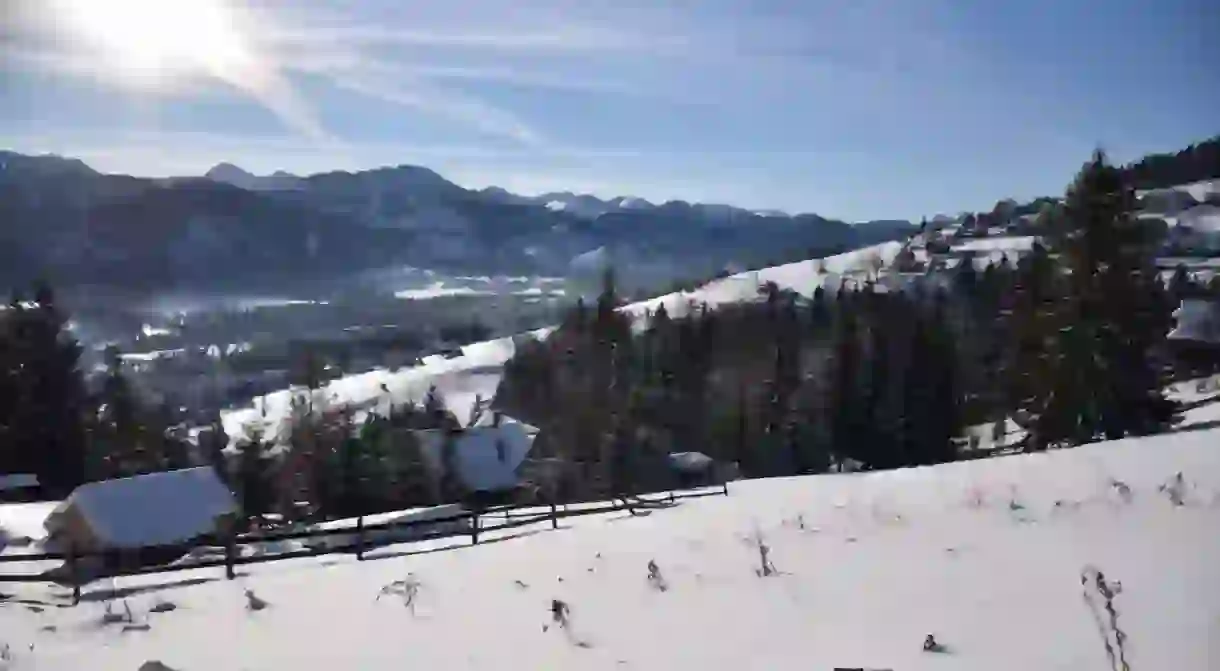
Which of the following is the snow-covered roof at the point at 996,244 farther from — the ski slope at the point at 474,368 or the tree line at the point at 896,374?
the tree line at the point at 896,374

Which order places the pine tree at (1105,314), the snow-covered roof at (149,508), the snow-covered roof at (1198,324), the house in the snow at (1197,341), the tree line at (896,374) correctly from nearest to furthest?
the pine tree at (1105,314)
the tree line at (896,374)
the snow-covered roof at (149,508)
the house in the snow at (1197,341)
the snow-covered roof at (1198,324)

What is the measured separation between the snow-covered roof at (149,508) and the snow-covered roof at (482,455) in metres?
14.0

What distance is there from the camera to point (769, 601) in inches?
318

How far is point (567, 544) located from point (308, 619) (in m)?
5.04

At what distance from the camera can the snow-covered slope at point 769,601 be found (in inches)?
254

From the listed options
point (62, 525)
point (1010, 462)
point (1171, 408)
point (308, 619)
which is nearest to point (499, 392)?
point (62, 525)

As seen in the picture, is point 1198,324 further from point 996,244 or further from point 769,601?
point 996,244

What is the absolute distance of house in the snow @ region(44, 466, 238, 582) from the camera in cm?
3297

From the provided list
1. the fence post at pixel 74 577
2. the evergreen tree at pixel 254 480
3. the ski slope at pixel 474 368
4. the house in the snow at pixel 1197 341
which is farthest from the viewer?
the ski slope at pixel 474 368

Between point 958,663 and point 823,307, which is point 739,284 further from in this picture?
point 958,663

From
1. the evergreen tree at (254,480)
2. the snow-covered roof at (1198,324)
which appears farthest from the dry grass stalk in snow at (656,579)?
the snow-covered roof at (1198,324)

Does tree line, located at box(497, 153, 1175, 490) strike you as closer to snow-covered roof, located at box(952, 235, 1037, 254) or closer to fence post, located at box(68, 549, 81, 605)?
Answer: fence post, located at box(68, 549, 81, 605)

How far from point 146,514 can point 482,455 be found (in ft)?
63.3

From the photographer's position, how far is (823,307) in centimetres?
12181
